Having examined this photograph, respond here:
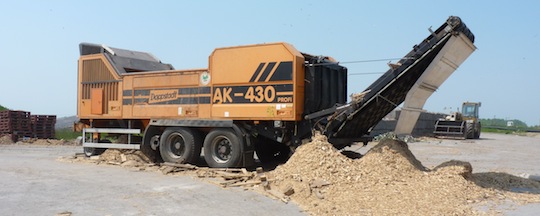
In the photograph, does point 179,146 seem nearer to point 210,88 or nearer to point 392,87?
point 210,88

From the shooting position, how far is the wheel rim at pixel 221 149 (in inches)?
467

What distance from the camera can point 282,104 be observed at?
1105 cm

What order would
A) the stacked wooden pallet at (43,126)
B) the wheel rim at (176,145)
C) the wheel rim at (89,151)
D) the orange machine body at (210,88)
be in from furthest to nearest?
the stacked wooden pallet at (43,126) → the wheel rim at (89,151) → the wheel rim at (176,145) → the orange machine body at (210,88)

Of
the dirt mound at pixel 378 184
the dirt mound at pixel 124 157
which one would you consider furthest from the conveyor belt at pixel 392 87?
the dirt mound at pixel 124 157

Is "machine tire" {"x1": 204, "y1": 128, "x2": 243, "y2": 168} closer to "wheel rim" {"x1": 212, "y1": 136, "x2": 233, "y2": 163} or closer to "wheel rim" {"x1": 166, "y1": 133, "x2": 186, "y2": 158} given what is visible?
"wheel rim" {"x1": 212, "y1": 136, "x2": 233, "y2": 163}

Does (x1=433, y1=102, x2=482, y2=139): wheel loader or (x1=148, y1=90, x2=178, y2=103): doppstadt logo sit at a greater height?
(x1=148, y1=90, x2=178, y2=103): doppstadt logo

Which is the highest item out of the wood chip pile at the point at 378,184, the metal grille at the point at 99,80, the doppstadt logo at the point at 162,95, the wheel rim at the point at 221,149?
the metal grille at the point at 99,80

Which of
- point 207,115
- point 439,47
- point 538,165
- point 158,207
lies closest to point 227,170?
point 207,115

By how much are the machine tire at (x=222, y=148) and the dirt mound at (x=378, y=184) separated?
6.25 feet

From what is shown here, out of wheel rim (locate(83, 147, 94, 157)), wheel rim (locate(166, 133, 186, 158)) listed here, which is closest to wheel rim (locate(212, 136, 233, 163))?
wheel rim (locate(166, 133, 186, 158))

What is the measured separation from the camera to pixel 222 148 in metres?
11.9

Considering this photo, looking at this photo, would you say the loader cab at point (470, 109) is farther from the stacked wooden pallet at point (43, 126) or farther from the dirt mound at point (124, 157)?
the dirt mound at point (124, 157)

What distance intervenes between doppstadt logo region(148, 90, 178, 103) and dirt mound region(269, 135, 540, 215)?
14.2ft

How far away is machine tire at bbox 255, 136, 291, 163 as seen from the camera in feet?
44.0
